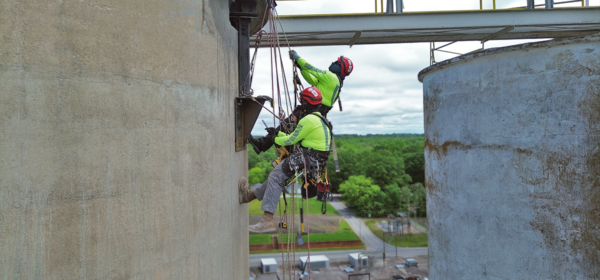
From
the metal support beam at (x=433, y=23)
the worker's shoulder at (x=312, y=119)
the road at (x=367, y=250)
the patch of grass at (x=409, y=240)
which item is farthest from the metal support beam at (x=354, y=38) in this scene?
the patch of grass at (x=409, y=240)

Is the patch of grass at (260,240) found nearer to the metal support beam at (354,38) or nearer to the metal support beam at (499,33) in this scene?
the metal support beam at (354,38)

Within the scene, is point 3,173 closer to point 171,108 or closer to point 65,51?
point 65,51

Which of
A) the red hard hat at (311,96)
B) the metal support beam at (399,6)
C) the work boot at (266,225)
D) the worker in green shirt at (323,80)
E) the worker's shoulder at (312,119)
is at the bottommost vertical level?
the work boot at (266,225)

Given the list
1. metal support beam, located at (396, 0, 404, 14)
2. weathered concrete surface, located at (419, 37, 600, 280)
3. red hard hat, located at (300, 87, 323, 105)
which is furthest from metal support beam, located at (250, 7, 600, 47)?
red hard hat, located at (300, 87, 323, 105)

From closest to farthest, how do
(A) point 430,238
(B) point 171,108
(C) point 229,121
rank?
(B) point 171,108 → (C) point 229,121 → (A) point 430,238

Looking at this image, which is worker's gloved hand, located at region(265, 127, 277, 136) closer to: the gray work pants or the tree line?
the gray work pants

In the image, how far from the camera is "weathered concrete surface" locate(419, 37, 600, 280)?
15.5ft

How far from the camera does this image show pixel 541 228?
4.99 metres

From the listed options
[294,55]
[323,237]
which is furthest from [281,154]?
[323,237]

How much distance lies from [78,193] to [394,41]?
9.48 metres

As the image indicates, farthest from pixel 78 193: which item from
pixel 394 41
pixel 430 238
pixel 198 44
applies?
pixel 394 41

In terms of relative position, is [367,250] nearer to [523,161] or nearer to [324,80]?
[324,80]

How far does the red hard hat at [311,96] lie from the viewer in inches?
228

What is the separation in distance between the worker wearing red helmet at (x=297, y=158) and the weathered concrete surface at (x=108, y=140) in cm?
119
